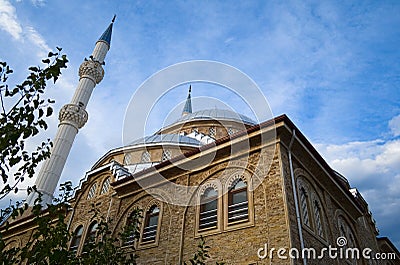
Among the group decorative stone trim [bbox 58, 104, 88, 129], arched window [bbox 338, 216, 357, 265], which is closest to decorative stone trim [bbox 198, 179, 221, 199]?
arched window [bbox 338, 216, 357, 265]

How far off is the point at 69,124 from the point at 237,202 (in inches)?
583

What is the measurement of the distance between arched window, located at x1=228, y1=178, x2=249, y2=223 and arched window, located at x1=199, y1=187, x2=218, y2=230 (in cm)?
43

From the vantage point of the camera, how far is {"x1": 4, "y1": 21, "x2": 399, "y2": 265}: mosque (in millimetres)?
7426

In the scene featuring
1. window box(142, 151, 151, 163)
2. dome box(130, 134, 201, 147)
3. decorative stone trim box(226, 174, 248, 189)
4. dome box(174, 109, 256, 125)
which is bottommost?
decorative stone trim box(226, 174, 248, 189)

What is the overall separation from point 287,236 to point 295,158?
251 cm

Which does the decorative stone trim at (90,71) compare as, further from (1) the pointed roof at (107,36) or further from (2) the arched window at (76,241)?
(2) the arched window at (76,241)

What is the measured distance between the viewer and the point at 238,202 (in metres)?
8.32

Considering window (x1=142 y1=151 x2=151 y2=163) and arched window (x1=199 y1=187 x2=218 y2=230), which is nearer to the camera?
arched window (x1=199 y1=187 x2=218 y2=230)

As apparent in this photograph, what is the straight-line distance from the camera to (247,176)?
8398 millimetres

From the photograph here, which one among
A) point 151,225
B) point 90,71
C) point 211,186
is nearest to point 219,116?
point 90,71

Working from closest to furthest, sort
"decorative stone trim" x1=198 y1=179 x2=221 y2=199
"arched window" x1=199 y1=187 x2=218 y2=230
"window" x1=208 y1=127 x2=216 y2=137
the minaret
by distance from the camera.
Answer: "arched window" x1=199 y1=187 x2=218 y2=230 → "decorative stone trim" x1=198 y1=179 x2=221 y2=199 → the minaret → "window" x1=208 y1=127 x2=216 y2=137

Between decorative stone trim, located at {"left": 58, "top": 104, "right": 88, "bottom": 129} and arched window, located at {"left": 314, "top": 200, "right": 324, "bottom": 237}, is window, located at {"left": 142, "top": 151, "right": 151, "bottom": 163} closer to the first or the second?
decorative stone trim, located at {"left": 58, "top": 104, "right": 88, "bottom": 129}

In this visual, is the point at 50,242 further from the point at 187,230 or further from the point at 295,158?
the point at 295,158

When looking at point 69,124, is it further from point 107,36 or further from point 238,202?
A: point 238,202
